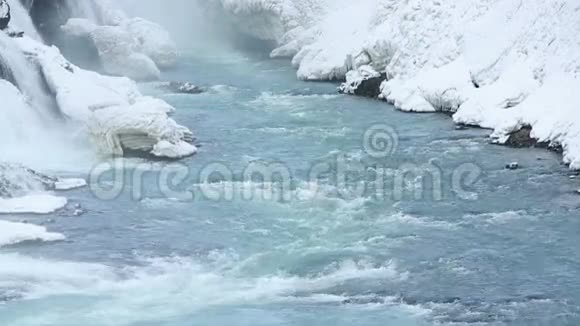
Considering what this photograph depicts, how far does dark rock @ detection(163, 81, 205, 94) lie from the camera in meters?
44.2

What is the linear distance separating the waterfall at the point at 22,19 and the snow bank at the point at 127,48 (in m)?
4.36

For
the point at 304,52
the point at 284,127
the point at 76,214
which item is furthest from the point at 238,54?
the point at 76,214

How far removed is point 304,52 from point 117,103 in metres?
17.6

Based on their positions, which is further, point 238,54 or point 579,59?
point 238,54

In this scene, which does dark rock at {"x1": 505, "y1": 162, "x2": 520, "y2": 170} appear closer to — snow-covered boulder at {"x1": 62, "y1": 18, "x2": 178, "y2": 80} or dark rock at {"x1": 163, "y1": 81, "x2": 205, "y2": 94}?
dark rock at {"x1": 163, "y1": 81, "x2": 205, "y2": 94}

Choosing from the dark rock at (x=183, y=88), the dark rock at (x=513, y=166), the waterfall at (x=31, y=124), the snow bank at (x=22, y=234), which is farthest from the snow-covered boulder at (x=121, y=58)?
the snow bank at (x=22, y=234)

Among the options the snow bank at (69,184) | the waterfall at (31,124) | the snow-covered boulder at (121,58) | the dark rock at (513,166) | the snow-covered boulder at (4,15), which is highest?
the snow-covered boulder at (4,15)

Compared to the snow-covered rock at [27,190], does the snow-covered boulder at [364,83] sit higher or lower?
higher

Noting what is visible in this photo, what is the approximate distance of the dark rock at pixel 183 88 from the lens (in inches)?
1741

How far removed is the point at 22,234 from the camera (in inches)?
921

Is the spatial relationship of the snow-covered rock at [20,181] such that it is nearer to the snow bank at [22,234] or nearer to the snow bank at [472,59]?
the snow bank at [22,234]

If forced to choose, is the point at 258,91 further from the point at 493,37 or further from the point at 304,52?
the point at 493,37

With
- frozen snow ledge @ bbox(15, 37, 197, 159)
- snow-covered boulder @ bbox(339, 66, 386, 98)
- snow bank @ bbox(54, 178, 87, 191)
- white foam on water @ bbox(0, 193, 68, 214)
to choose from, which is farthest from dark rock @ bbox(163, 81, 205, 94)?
white foam on water @ bbox(0, 193, 68, 214)

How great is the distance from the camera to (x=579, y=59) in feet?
108
